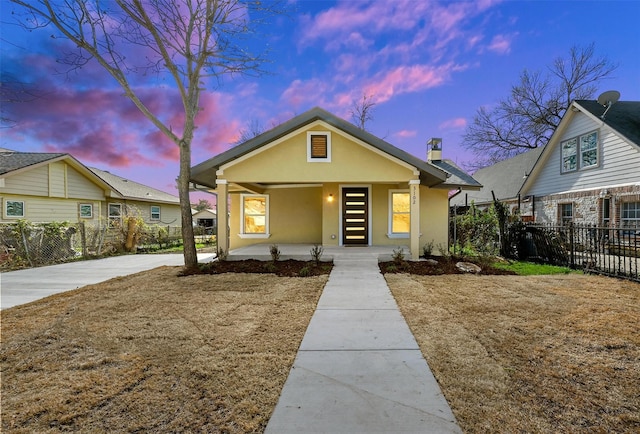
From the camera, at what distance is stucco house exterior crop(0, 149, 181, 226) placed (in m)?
12.1

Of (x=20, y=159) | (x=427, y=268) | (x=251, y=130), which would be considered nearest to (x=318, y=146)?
(x=427, y=268)

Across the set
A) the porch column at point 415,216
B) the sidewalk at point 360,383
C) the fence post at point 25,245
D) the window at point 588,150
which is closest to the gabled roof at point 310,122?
the porch column at point 415,216

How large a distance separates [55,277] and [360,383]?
9.36 metres

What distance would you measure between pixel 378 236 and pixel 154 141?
10.4m

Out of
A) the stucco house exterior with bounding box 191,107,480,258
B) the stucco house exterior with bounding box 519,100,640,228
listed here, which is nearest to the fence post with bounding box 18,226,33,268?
the stucco house exterior with bounding box 191,107,480,258

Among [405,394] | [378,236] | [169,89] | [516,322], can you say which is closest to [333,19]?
[169,89]

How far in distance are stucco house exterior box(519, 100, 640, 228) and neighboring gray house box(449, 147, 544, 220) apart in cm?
117

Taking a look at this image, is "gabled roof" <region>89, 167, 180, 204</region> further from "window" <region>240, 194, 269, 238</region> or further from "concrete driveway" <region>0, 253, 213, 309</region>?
"window" <region>240, 194, 269, 238</region>

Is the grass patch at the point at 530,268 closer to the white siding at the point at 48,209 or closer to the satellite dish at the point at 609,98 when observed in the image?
the satellite dish at the point at 609,98

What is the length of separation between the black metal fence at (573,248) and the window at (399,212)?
4.12 metres

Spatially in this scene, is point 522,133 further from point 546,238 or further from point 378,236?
point 378,236

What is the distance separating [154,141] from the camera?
489 inches

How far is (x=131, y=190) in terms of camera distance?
18.9 m

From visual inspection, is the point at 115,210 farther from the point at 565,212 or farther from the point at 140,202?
the point at 565,212
